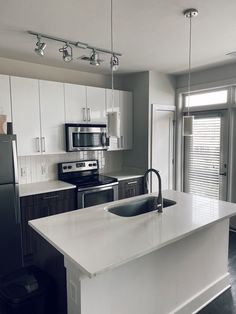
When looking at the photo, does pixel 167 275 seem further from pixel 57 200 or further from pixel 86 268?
pixel 57 200

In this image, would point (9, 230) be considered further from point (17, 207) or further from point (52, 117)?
point (52, 117)

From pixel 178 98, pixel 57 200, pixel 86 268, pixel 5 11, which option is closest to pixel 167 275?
pixel 86 268

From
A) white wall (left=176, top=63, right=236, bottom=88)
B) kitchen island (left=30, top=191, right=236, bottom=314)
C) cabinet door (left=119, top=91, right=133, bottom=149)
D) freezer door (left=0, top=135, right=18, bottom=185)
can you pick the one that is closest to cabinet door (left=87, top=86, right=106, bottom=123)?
cabinet door (left=119, top=91, right=133, bottom=149)

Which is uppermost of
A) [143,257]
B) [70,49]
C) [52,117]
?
[70,49]

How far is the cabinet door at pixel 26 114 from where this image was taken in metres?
3.15

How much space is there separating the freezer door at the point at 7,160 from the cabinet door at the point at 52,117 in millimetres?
678

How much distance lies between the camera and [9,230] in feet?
9.15

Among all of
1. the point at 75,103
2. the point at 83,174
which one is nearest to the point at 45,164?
the point at 83,174

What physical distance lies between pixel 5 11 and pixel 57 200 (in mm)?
2179

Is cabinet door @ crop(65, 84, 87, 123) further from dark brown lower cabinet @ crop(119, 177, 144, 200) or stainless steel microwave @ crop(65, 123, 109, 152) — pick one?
dark brown lower cabinet @ crop(119, 177, 144, 200)

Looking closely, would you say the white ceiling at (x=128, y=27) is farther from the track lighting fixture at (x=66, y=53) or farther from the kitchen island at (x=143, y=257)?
the kitchen island at (x=143, y=257)

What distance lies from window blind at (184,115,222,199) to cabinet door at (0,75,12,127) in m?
3.04

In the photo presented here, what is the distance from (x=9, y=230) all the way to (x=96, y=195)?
126cm

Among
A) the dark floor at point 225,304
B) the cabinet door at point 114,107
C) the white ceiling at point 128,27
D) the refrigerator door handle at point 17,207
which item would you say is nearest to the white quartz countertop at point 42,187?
the refrigerator door handle at point 17,207
